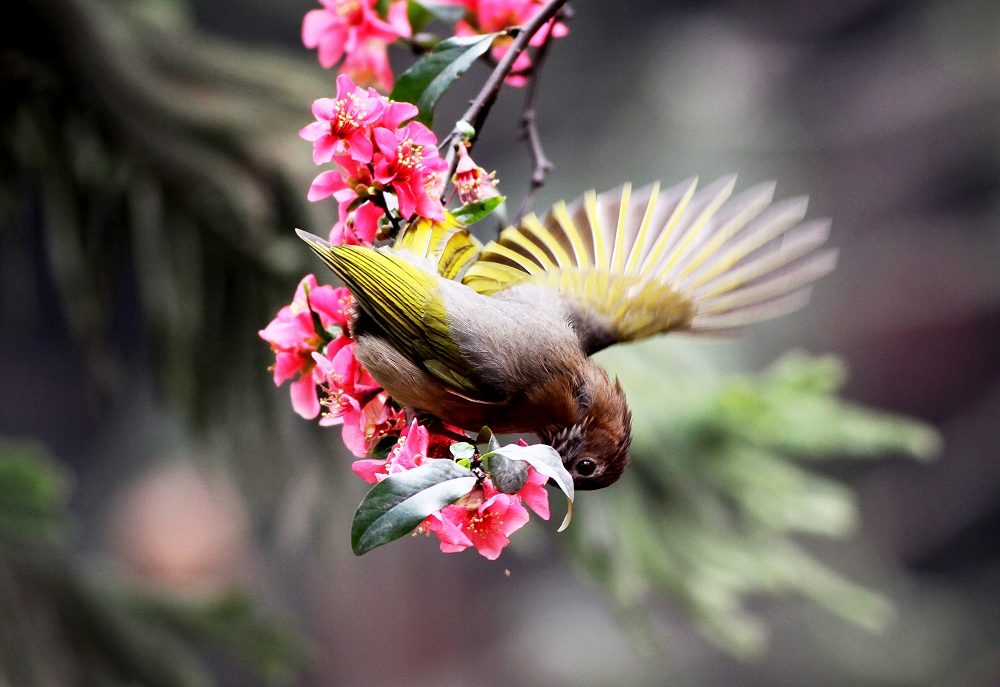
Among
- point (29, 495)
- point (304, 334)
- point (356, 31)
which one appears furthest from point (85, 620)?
point (356, 31)

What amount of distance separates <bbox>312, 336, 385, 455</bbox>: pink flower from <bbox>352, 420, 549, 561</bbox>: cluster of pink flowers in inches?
4.1

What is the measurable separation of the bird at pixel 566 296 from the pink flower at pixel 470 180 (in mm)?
34

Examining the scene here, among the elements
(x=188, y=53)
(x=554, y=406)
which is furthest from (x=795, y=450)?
(x=188, y=53)

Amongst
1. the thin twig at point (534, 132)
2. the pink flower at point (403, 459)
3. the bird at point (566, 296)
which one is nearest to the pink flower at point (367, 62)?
the thin twig at point (534, 132)

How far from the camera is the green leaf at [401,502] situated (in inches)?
25.5

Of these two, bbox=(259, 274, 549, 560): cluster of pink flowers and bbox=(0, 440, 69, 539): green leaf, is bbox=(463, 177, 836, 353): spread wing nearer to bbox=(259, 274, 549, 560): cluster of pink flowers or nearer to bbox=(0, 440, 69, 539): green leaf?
bbox=(259, 274, 549, 560): cluster of pink flowers

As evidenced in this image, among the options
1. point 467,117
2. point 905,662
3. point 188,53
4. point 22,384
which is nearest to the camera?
point 467,117

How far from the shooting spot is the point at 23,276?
2.17 metres

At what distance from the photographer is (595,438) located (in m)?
0.89

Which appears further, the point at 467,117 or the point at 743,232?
the point at 743,232

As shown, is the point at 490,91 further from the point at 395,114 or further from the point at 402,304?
the point at 402,304

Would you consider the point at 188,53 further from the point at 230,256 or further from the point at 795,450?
the point at 795,450

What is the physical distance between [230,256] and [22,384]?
208 inches

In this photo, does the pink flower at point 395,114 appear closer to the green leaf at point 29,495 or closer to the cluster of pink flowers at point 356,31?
the cluster of pink flowers at point 356,31
